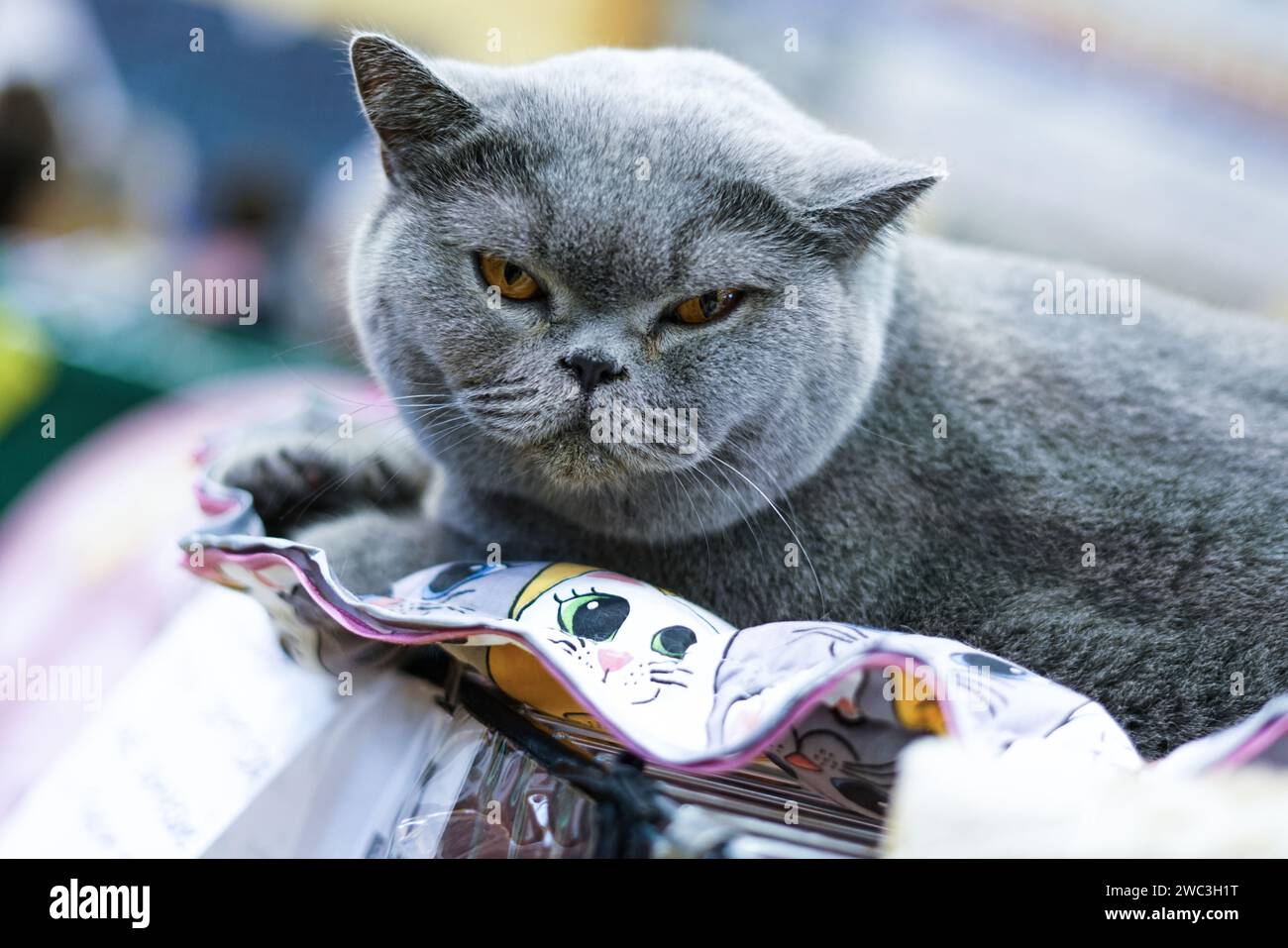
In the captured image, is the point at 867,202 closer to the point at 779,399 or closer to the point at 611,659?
the point at 779,399

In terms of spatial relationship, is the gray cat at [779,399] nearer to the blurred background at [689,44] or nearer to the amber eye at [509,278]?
the amber eye at [509,278]

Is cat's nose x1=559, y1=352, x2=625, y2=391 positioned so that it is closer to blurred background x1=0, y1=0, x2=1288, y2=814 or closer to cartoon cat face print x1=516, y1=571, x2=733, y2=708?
cartoon cat face print x1=516, y1=571, x2=733, y2=708

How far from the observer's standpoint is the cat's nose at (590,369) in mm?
738

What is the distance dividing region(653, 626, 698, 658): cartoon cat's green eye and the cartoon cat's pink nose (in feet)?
0.08

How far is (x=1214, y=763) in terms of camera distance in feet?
1.78

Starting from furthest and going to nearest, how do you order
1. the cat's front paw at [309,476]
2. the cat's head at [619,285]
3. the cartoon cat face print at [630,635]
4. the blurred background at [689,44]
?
the blurred background at [689,44] → the cat's front paw at [309,476] → the cat's head at [619,285] → the cartoon cat face print at [630,635]

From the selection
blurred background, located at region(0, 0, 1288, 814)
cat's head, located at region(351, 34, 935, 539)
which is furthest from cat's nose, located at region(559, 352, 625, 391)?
blurred background, located at region(0, 0, 1288, 814)

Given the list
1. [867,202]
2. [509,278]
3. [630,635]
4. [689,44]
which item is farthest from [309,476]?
[689,44]

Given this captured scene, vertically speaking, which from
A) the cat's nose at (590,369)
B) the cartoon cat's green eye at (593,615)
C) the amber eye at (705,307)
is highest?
the amber eye at (705,307)

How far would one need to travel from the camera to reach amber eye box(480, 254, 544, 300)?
2.55 feet

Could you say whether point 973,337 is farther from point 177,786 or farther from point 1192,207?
point 1192,207

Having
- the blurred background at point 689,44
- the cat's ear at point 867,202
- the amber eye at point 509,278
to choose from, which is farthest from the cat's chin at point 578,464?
the blurred background at point 689,44

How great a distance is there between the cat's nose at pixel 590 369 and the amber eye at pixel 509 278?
2.7 inches

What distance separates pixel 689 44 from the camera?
2637mm
